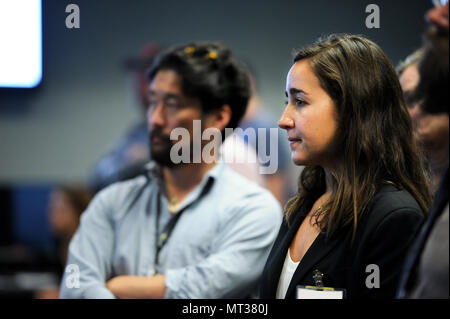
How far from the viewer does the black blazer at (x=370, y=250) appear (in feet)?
3.89

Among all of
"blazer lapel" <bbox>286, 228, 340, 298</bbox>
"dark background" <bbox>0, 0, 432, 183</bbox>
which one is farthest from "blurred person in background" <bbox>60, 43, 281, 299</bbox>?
"dark background" <bbox>0, 0, 432, 183</bbox>

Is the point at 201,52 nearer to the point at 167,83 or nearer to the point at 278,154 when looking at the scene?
the point at 167,83

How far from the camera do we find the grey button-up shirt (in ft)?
5.47

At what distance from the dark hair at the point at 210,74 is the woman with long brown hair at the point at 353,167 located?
599mm

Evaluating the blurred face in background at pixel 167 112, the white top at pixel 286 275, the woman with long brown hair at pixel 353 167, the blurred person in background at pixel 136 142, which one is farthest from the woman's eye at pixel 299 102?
the blurred person in background at pixel 136 142

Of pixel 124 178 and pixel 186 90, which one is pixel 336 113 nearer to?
pixel 186 90

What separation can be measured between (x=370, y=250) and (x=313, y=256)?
136mm

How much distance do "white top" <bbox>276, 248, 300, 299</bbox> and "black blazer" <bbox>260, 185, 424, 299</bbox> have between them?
0.05m

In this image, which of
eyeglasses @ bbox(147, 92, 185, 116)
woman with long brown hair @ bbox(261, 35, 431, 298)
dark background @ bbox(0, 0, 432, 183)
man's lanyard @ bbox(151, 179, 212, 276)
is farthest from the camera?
dark background @ bbox(0, 0, 432, 183)

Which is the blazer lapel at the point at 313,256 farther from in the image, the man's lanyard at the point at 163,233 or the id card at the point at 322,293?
the man's lanyard at the point at 163,233

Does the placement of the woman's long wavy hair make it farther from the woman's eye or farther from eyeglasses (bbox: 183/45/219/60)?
eyeglasses (bbox: 183/45/219/60)

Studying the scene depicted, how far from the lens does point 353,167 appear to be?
1286 mm

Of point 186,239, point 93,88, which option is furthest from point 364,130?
point 93,88
